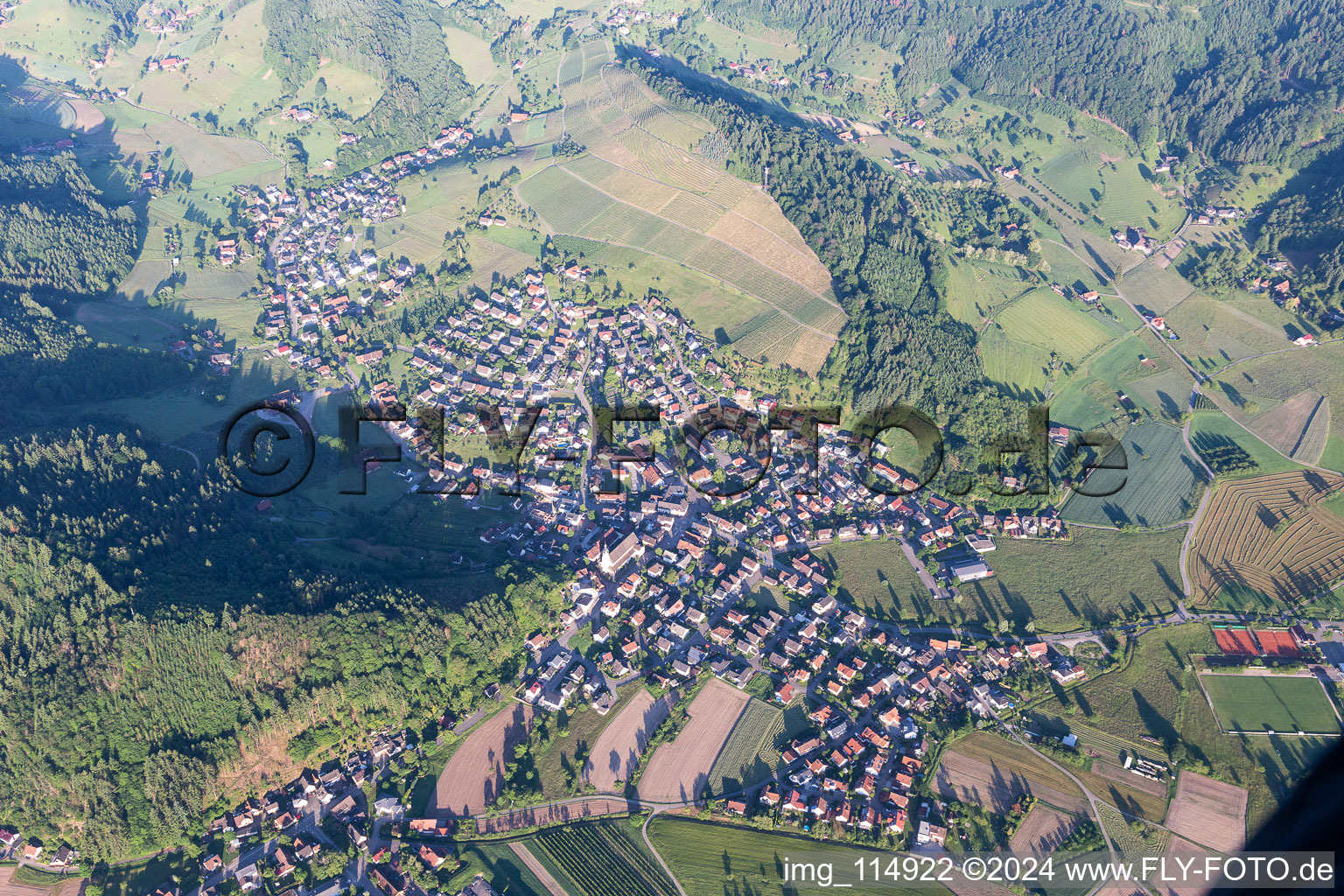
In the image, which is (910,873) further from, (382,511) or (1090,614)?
(382,511)

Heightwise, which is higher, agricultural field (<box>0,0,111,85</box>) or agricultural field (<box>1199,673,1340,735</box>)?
agricultural field (<box>0,0,111,85</box>)

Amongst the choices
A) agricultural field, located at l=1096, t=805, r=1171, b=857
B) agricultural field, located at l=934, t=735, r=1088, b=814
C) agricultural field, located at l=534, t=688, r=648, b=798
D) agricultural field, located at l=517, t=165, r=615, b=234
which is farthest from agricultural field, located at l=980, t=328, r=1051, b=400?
agricultural field, located at l=534, t=688, r=648, b=798

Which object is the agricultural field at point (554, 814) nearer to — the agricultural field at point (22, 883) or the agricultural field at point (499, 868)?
the agricultural field at point (499, 868)

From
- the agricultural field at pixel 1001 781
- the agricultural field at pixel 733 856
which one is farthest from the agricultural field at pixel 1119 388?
the agricultural field at pixel 733 856

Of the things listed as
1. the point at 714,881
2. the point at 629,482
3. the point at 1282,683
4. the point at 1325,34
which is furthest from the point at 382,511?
the point at 1325,34

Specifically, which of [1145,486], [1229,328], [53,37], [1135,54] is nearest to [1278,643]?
[1145,486]

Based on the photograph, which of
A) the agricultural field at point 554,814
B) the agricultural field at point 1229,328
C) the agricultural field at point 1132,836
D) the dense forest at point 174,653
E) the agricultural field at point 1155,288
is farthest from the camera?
the agricultural field at point 1155,288

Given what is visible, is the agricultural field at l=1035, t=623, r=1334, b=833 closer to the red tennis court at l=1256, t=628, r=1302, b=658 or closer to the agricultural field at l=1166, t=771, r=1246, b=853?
the agricultural field at l=1166, t=771, r=1246, b=853
